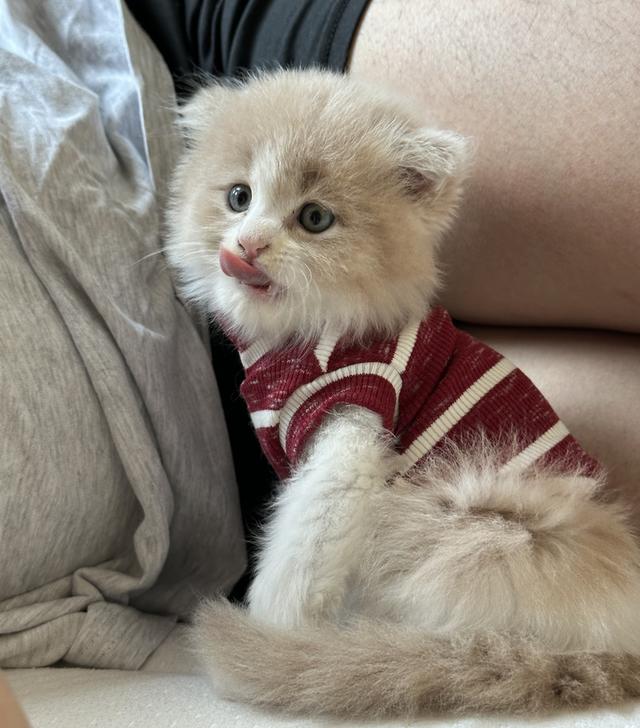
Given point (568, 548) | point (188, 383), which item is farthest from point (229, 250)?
point (568, 548)

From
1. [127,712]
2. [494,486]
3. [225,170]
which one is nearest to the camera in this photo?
[127,712]

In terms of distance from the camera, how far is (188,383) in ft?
3.60

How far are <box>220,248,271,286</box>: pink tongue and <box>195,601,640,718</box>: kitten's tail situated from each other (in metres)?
0.41

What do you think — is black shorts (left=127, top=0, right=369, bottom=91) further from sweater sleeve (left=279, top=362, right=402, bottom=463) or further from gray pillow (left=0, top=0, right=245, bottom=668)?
sweater sleeve (left=279, top=362, right=402, bottom=463)

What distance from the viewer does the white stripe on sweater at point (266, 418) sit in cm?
99

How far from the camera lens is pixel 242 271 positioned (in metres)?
0.93

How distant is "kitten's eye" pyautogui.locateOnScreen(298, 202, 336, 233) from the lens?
95cm

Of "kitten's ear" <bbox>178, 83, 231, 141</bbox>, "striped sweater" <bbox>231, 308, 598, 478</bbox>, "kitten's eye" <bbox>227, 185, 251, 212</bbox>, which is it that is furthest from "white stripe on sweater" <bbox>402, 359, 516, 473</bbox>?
"kitten's ear" <bbox>178, 83, 231, 141</bbox>

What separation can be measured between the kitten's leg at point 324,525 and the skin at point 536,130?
37 cm

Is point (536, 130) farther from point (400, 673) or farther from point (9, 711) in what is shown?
point (9, 711)

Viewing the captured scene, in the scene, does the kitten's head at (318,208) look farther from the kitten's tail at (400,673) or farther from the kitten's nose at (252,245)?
the kitten's tail at (400,673)

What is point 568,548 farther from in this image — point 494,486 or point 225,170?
point 225,170

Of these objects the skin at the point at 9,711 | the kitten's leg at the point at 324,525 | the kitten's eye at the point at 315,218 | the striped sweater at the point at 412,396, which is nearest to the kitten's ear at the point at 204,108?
the kitten's eye at the point at 315,218

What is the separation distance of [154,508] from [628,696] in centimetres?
59
